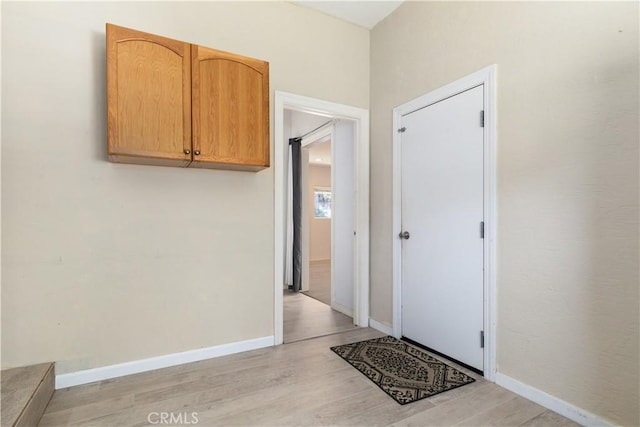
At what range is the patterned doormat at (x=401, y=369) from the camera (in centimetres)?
205

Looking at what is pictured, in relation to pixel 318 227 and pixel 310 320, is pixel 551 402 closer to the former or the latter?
pixel 310 320

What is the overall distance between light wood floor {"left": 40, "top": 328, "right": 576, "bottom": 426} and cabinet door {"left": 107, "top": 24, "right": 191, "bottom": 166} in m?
1.48

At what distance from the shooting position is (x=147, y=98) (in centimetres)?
204

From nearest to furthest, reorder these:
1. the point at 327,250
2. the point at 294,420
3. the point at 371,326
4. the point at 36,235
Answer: the point at 294,420 < the point at 36,235 < the point at 371,326 < the point at 327,250

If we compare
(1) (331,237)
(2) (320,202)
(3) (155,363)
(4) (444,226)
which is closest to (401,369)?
(4) (444,226)

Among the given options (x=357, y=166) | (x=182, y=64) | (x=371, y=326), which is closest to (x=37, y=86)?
(x=182, y=64)

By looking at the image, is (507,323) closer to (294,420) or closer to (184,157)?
(294,420)

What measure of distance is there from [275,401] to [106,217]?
1.64m

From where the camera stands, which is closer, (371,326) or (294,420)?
(294,420)

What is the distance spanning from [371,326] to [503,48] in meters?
2.58

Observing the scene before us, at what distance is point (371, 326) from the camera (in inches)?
128

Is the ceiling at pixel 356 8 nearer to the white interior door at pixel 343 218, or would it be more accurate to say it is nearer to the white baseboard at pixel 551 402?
the white interior door at pixel 343 218

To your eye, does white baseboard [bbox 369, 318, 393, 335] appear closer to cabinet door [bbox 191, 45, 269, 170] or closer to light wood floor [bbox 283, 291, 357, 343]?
light wood floor [bbox 283, 291, 357, 343]

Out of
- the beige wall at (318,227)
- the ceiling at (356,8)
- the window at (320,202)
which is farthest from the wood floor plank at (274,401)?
the window at (320,202)
